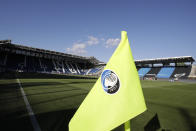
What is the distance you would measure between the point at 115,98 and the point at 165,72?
53247 millimetres

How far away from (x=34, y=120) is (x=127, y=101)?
3.52 meters

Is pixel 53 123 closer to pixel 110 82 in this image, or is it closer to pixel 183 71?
pixel 110 82

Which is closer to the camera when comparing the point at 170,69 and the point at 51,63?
the point at 170,69

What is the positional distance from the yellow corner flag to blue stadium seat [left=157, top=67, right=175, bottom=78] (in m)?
50.0

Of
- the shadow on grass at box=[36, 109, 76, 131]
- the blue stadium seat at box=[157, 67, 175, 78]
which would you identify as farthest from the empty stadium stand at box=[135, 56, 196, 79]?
the shadow on grass at box=[36, 109, 76, 131]

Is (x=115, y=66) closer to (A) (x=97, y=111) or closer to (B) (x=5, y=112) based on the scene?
(A) (x=97, y=111)

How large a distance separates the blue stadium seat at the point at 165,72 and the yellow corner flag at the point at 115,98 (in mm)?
49989

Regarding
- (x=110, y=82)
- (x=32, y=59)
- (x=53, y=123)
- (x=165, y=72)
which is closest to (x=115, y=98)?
(x=110, y=82)

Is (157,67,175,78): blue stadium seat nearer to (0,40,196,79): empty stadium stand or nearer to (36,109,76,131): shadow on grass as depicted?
(0,40,196,79): empty stadium stand

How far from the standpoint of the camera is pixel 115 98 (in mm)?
1270

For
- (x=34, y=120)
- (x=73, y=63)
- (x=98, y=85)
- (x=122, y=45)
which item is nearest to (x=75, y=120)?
(x=98, y=85)

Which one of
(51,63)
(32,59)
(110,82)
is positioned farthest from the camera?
(51,63)

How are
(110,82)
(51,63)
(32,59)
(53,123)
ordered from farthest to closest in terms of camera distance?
(51,63), (32,59), (53,123), (110,82)

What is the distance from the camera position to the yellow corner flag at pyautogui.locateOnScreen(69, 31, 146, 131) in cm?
119
